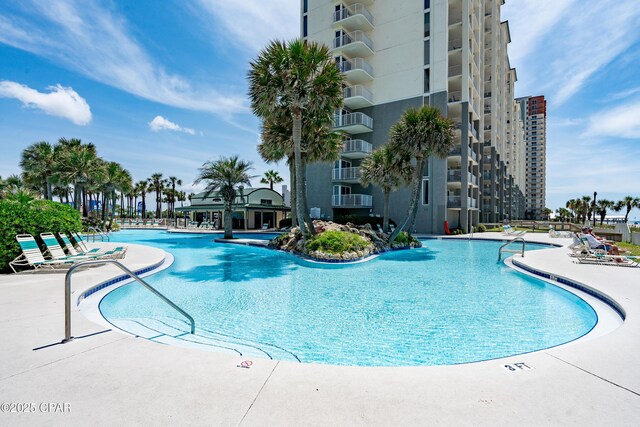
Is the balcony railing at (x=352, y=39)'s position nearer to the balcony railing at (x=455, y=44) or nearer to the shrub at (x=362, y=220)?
the balcony railing at (x=455, y=44)

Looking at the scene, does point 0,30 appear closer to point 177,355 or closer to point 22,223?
point 22,223

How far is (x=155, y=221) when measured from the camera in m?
44.0

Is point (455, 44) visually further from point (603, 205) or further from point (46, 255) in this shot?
point (603, 205)

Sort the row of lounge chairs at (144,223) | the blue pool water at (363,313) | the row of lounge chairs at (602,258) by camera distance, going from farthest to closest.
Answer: the row of lounge chairs at (144,223), the row of lounge chairs at (602,258), the blue pool water at (363,313)

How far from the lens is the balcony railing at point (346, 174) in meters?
28.0

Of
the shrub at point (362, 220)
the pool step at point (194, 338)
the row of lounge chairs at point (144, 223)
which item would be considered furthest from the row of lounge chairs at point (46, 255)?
the row of lounge chairs at point (144, 223)

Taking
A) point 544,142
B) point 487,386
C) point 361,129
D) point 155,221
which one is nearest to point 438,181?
point 361,129

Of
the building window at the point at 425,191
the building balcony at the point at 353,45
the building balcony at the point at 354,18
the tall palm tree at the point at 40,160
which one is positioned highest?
the building balcony at the point at 354,18

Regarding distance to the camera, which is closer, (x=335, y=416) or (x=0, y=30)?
(x=335, y=416)

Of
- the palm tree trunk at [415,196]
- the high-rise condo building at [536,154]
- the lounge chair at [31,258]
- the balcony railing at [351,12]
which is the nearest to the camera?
the lounge chair at [31,258]

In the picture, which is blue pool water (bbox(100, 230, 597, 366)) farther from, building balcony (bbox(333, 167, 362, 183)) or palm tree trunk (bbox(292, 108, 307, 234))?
building balcony (bbox(333, 167, 362, 183))

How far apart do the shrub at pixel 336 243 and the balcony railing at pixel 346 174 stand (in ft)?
46.3

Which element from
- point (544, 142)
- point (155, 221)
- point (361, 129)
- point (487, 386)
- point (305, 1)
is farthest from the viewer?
point (544, 142)

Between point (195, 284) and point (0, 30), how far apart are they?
467 inches
